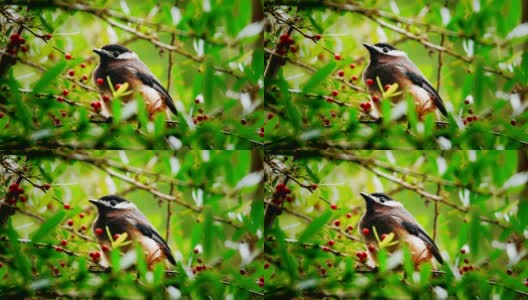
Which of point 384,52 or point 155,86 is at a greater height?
point 384,52

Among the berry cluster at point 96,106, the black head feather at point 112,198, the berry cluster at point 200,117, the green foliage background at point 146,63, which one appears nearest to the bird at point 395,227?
the green foliage background at point 146,63

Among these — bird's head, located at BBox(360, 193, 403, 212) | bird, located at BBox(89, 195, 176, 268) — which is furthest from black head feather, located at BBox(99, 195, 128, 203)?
bird's head, located at BBox(360, 193, 403, 212)

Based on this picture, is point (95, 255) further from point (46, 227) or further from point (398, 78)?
point (398, 78)

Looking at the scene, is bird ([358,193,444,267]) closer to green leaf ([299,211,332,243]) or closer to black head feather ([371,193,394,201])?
black head feather ([371,193,394,201])

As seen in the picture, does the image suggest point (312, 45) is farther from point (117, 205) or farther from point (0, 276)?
point (0, 276)

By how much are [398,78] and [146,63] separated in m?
0.91

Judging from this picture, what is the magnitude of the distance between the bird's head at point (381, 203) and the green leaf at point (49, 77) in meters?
1.19

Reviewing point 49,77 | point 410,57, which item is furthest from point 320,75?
point 49,77

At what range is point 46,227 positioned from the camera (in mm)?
2414

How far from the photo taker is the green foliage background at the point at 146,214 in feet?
7.91

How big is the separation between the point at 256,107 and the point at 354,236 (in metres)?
0.59

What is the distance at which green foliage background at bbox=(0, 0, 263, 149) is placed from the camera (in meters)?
2.42

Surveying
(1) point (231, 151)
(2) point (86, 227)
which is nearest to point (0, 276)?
(2) point (86, 227)

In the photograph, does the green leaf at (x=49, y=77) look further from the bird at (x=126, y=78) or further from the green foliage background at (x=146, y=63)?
the bird at (x=126, y=78)
